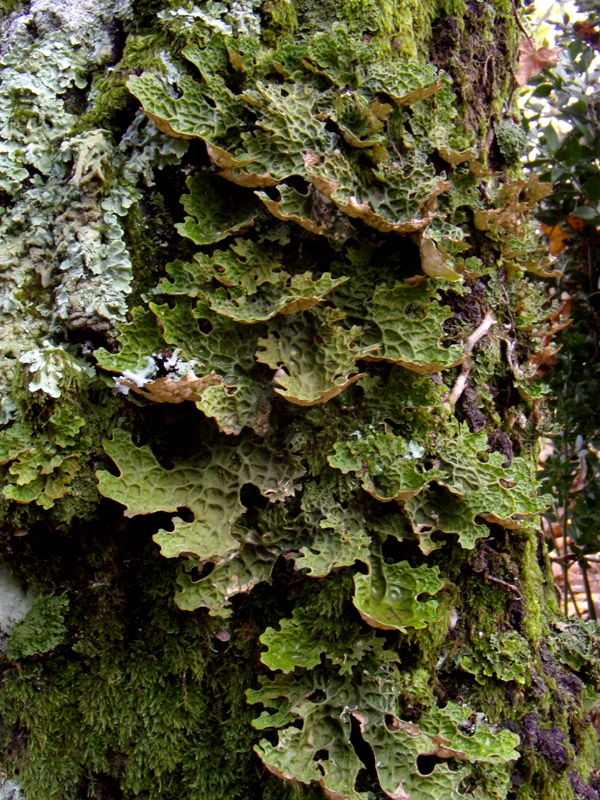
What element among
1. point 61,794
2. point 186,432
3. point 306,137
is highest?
point 306,137

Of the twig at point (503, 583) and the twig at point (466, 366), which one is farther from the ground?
the twig at point (466, 366)

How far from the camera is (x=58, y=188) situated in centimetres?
169

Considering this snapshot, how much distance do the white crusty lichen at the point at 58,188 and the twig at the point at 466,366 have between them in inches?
36.7

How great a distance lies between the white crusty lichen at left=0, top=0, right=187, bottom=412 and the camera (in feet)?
5.19

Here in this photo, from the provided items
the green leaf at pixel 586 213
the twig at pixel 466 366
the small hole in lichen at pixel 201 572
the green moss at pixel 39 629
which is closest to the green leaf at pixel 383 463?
the twig at pixel 466 366

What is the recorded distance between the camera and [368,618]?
4.66 ft

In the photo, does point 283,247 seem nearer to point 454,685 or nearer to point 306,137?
point 306,137

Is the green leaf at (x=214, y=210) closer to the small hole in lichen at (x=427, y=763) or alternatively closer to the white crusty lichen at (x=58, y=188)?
the white crusty lichen at (x=58, y=188)

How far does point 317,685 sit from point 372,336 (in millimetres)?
864

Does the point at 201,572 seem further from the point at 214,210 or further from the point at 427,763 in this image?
the point at 214,210

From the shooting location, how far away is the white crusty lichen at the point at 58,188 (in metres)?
1.58

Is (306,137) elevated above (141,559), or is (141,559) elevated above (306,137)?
(306,137)

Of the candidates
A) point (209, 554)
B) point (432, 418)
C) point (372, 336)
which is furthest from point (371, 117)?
point (209, 554)

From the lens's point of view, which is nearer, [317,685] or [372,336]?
[317,685]
